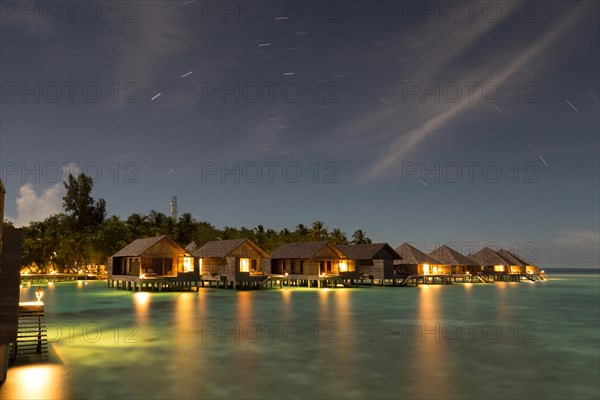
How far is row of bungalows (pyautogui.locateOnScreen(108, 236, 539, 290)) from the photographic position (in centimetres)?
5366

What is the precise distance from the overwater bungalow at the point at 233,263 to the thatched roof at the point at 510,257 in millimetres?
52101

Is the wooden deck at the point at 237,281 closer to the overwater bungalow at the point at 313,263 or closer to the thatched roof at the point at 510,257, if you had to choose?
the overwater bungalow at the point at 313,263

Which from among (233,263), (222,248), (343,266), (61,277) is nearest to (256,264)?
(222,248)

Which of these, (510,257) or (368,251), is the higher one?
(368,251)

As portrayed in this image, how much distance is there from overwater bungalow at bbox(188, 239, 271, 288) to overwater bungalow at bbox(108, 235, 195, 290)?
2.38m

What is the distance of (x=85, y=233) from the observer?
90.3 m

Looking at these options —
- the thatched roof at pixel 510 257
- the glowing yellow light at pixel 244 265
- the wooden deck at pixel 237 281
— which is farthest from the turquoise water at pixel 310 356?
the thatched roof at pixel 510 257

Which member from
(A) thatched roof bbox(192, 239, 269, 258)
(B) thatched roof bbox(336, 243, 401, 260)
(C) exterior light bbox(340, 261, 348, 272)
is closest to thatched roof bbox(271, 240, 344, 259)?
(C) exterior light bbox(340, 261, 348, 272)

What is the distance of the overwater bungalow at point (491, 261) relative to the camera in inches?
3575

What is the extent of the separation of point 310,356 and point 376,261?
49.8 m

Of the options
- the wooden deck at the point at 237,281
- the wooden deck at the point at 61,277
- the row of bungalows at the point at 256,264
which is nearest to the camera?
the wooden deck at the point at 237,281

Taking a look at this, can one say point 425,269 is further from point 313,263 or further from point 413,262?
point 313,263

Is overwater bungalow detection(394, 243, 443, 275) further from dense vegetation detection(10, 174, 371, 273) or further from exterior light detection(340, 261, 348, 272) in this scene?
dense vegetation detection(10, 174, 371, 273)

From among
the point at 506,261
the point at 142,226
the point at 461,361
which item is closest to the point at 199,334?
the point at 461,361
